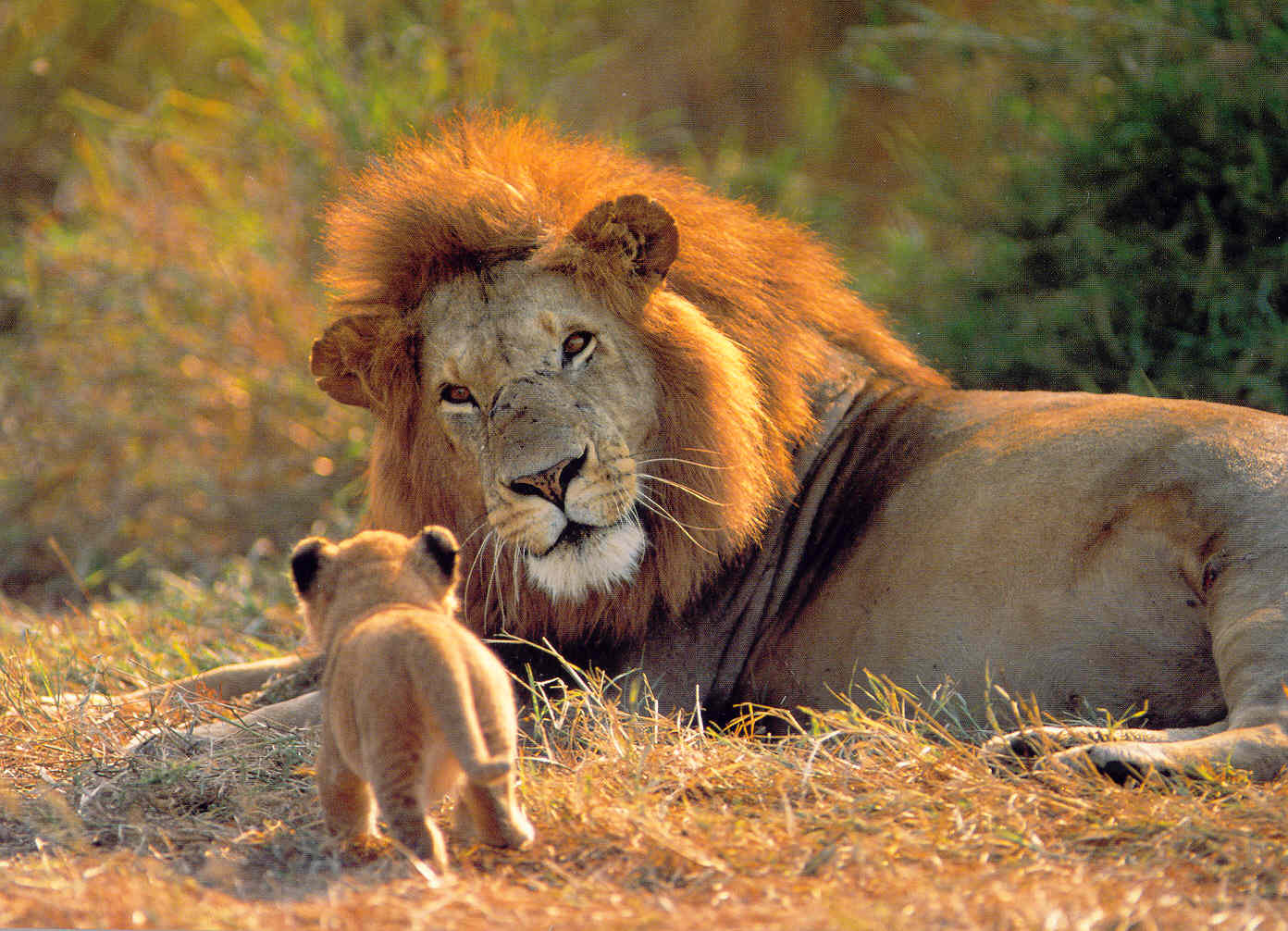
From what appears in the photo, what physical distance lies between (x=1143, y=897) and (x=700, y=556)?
149 cm

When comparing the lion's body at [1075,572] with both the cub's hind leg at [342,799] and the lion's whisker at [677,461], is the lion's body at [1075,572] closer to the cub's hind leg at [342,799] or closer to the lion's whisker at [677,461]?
the lion's whisker at [677,461]

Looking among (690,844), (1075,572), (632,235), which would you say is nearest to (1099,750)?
(1075,572)

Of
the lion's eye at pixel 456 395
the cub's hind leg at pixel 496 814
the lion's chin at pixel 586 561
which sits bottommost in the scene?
the cub's hind leg at pixel 496 814

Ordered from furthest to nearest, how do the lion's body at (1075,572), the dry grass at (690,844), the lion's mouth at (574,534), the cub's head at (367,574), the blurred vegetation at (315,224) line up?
the blurred vegetation at (315,224) → the lion's mouth at (574,534) → the lion's body at (1075,572) → the cub's head at (367,574) → the dry grass at (690,844)

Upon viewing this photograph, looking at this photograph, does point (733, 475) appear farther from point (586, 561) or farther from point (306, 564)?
point (306, 564)

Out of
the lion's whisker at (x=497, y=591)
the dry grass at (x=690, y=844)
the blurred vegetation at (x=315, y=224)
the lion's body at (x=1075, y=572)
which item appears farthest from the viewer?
the blurred vegetation at (x=315, y=224)

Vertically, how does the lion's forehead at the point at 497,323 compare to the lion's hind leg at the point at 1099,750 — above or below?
above

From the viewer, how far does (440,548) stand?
277 cm

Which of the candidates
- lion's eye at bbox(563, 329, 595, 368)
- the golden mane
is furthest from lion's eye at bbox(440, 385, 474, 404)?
lion's eye at bbox(563, 329, 595, 368)

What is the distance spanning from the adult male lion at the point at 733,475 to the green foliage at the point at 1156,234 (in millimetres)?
2003

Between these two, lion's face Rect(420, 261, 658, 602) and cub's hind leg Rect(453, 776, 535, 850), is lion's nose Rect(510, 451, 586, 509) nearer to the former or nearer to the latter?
lion's face Rect(420, 261, 658, 602)

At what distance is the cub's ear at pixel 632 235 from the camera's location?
11.4 feet

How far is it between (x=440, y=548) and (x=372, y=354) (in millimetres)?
981

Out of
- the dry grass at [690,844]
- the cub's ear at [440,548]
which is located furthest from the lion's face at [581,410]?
the cub's ear at [440,548]
